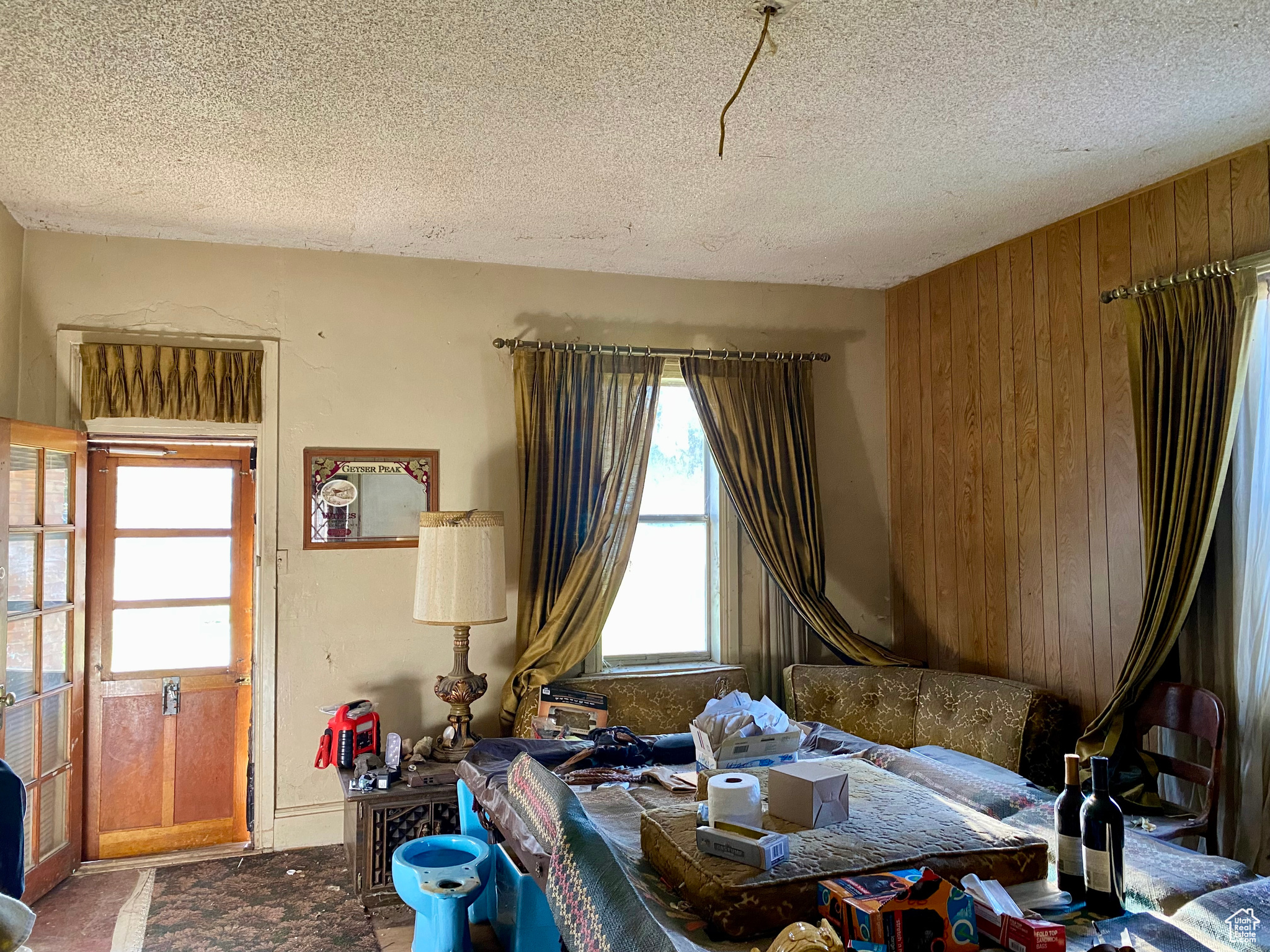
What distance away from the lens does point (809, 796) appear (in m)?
1.95

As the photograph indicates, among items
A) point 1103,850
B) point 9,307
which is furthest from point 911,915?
point 9,307

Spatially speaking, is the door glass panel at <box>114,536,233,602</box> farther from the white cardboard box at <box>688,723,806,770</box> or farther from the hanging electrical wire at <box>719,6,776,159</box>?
the hanging electrical wire at <box>719,6,776,159</box>

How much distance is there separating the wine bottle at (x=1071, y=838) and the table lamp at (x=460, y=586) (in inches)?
94.1

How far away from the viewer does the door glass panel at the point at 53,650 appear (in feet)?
11.5

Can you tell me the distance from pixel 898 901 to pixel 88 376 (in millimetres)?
3789

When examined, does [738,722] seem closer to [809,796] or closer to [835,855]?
[809,796]

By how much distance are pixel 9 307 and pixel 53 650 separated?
142 centimetres

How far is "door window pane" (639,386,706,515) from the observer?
4602 mm

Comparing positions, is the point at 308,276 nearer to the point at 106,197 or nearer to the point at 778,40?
the point at 106,197

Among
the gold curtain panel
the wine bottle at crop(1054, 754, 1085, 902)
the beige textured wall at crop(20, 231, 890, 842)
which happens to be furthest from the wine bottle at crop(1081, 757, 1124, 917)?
the gold curtain panel

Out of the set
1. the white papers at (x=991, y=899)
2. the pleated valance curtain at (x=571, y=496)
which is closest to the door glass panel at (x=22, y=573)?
the pleated valance curtain at (x=571, y=496)

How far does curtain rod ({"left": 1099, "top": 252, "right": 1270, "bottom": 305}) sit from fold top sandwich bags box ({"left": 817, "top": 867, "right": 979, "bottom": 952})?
2416 millimetres

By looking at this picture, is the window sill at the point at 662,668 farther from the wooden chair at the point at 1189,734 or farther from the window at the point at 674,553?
the wooden chair at the point at 1189,734

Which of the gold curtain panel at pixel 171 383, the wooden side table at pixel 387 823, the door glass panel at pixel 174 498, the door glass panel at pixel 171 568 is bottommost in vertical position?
the wooden side table at pixel 387 823
